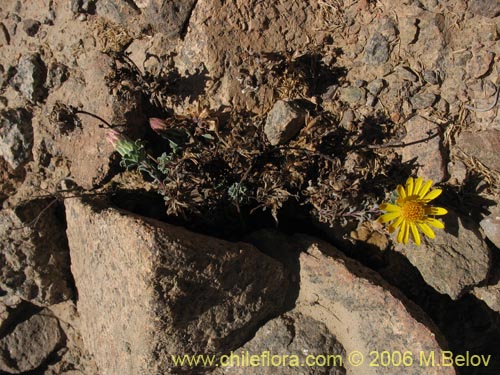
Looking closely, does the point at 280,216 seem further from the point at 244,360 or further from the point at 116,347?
the point at 116,347

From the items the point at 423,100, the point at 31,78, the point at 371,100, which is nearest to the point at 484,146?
the point at 423,100

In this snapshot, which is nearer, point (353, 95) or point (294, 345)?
point (294, 345)

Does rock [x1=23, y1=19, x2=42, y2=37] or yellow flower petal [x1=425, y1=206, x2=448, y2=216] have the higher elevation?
rock [x1=23, y1=19, x2=42, y2=37]

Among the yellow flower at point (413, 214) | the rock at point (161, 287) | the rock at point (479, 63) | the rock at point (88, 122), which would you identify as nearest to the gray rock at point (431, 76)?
the rock at point (479, 63)

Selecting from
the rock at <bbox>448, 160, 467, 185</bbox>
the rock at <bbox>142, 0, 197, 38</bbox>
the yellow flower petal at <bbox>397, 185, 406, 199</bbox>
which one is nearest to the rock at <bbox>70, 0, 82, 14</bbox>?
the rock at <bbox>142, 0, 197, 38</bbox>

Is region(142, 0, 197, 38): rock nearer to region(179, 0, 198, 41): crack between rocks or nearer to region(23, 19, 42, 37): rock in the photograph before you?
region(179, 0, 198, 41): crack between rocks

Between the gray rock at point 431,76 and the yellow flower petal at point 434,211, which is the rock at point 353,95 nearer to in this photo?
the gray rock at point 431,76

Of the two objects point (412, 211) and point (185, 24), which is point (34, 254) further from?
point (412, 211)
